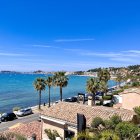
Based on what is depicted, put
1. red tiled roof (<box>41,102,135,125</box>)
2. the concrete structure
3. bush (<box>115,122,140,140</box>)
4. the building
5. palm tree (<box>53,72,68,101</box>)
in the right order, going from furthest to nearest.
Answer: palm tree (<box>53,72,68,101</box>)
the concrete structure
red tiled roof (<box>41,102,135,125</box>)
the building
bush (<box>115,122,140,140</box>)

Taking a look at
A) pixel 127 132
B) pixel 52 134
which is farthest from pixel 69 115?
pixel 127 132

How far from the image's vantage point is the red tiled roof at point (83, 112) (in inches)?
1108

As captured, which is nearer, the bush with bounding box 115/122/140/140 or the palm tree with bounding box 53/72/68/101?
the bush with bounding box 115/122/140/140

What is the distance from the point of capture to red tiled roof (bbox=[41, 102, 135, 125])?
28152mm

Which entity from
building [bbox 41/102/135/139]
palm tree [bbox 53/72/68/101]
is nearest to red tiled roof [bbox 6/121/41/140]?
building [bbox 41/102/135/139]

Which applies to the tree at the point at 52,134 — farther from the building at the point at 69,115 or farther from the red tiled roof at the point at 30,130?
the red tiled roof at the point at 30,130

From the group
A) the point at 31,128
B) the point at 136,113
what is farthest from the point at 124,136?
the point at 31,128

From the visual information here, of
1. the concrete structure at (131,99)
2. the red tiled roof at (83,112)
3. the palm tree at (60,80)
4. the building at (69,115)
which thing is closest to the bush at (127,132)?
the building at (69,115)

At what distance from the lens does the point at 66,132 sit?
28.7 m

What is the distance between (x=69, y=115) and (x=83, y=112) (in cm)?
155

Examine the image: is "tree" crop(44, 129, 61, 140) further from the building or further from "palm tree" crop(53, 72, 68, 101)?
"palm tree" crop(53, 72, 68, 101)

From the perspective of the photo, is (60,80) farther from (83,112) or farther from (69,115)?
(69,115)

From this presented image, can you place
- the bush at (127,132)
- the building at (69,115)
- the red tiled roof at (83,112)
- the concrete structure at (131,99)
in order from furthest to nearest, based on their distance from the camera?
the concrete structure at (131,99) < the red tiled roof at (83,112) < the building at (69,115) < the bush at (127,132)

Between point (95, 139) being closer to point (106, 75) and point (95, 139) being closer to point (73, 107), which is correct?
point (73, 107)
